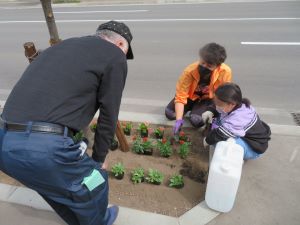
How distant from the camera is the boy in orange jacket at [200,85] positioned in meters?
3.20

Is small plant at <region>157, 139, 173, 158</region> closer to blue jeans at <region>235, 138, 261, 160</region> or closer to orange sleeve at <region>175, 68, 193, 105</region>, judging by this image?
orange sleeve at <region>175, 68, 193, 105</region>

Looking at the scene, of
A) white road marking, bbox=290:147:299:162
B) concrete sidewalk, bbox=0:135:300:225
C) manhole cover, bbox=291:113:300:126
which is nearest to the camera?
concrete sidewalk, bbox=0:135:300:225

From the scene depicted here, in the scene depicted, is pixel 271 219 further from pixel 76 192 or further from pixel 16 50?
pixel 16 50

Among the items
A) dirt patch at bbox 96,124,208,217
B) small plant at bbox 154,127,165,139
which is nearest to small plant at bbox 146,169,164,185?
dirt patch at bbox 96,124,208,217

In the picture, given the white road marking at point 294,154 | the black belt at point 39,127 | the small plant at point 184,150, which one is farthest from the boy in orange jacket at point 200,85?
the black belt at point 39,127

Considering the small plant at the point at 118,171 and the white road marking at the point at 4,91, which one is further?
the white road marking at the point at 4,91

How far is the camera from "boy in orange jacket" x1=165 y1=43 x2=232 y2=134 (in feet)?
Answer: 10.5

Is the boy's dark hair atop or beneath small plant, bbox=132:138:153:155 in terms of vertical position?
atop

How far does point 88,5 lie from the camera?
1445 centimetres

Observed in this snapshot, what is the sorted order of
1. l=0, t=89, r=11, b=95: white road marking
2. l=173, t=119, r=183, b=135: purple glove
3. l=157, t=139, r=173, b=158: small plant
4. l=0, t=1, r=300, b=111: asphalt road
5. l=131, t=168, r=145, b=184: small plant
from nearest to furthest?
l=131, t=168, r=145, b=184: small plant → l=157, t=139, r=173, b=158: small plant → l=173, t=119, r=183, b=135: purple glove → l=0, t=1, r=300, b=111: asphalt road → l=0, t=89, r=11, b=95: white road marking

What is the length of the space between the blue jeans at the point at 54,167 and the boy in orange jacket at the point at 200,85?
1.69 meters

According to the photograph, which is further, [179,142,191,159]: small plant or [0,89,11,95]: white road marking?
[0,89,11,95]: white road marking

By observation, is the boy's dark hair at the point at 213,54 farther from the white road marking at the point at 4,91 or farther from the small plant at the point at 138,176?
the white road marking at the point at 4,91

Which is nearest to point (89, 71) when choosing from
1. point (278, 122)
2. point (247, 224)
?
point (247, 224)
